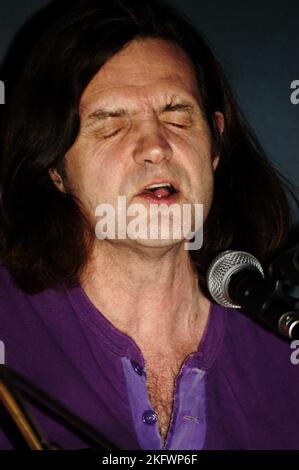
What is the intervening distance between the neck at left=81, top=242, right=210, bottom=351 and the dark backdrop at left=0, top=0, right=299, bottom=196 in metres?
0.68

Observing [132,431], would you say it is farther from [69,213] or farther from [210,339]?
[69,213]

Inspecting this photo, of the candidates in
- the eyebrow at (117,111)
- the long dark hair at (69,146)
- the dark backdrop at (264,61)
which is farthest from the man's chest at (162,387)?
the dark backdrop at (264,61)

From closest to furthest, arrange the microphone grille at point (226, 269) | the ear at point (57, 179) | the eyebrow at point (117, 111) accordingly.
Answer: the microphone grille at point (226, 269)
the eyebrow at point (117, 111)
the ear at point (57, 179)

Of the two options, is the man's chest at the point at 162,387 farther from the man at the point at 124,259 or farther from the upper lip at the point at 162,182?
the upper lip at the point at 162,182

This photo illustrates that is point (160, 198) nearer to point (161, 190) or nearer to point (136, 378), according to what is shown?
point (161, 190)

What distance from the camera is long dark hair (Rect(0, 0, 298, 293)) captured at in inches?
70.2

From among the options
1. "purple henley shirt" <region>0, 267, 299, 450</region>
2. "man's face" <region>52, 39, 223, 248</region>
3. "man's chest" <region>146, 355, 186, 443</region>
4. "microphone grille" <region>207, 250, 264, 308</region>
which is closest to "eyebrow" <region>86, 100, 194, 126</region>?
"man's face" <region>52, 39, 223, 248</region>

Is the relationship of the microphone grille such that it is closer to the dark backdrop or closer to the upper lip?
the upper lip

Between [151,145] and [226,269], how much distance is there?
506 mm

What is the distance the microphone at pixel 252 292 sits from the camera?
102 centimetres

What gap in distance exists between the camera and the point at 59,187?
1911mm

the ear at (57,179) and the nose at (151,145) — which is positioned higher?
the nose at (151,145)

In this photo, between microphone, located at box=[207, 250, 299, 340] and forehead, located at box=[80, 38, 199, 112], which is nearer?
microphone, located at box=[207, 250, 299, 340]
